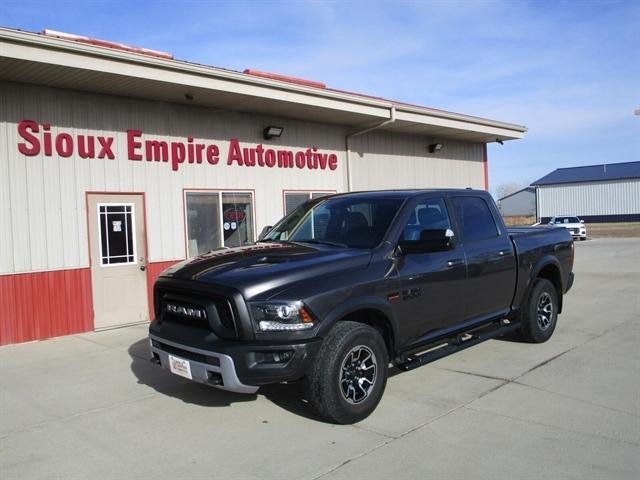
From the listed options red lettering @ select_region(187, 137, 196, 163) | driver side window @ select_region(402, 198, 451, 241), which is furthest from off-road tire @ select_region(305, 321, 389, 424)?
red lettering @ select_region(187, 137, 196, 163)

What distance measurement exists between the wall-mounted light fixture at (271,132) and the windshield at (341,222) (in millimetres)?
4907

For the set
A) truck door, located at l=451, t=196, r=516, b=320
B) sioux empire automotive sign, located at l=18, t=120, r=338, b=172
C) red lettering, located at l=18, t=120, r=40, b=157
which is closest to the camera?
truck door, located at l=451, t=196, r=516, b=320

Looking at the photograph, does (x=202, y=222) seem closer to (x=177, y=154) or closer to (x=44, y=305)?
(x=177, y=154)

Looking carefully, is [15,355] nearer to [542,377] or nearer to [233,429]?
[233,429]

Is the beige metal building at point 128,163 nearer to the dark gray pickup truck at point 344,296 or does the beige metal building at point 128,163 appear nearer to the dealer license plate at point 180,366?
the dark gray pickup truck at point 344,296

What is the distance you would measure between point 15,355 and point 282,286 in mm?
4923

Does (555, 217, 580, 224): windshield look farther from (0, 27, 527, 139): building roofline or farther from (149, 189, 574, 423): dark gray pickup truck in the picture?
(149, 189, 574, 423): dark gray pickup truck

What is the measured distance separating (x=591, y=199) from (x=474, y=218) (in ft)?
200

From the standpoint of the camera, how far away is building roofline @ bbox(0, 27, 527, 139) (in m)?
7.00

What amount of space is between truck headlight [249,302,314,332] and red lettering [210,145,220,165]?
642 cm

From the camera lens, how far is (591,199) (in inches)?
2384

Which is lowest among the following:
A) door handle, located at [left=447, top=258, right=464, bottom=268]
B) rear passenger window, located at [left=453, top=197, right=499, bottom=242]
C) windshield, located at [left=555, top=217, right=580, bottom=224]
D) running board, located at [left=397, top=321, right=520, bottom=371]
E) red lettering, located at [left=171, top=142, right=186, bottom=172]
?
running board, located at [left=397, top=321, right=520, bottom=371]

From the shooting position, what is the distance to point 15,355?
7.31 m

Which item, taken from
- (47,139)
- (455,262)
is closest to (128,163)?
(47,139)
